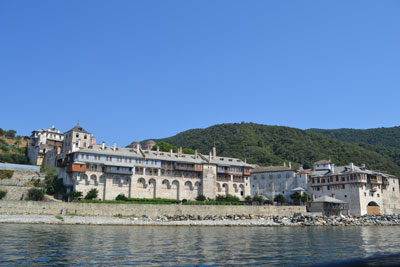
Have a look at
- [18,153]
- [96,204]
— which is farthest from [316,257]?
[18,153]

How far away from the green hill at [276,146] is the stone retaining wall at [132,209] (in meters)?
43.6

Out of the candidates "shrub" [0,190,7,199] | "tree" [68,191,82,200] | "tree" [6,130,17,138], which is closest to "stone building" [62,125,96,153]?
"tree" [68,191,82,200]

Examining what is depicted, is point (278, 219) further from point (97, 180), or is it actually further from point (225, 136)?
point (225, 136)

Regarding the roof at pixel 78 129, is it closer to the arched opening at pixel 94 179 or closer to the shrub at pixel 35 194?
the arched opening at pixel 94 179

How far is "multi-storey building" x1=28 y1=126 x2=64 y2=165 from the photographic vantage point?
68.5 m

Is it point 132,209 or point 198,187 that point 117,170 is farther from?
point 198,187

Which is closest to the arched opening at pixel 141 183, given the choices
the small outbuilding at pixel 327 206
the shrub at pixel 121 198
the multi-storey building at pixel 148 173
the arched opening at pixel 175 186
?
the multi-storey building at pixel 148 173

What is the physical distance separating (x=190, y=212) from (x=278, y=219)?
13329 millimetres

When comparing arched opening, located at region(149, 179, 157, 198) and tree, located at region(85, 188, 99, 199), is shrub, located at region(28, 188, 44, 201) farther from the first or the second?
arched opening, located at region(149, 179, 157, 198)

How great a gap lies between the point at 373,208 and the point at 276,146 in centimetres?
5388

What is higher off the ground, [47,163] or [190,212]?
[47,163]

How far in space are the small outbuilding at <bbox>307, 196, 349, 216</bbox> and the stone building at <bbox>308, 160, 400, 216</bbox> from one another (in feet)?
9.40

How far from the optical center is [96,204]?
4741 cm

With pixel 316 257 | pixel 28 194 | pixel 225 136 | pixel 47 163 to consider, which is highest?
pixel 225 136
